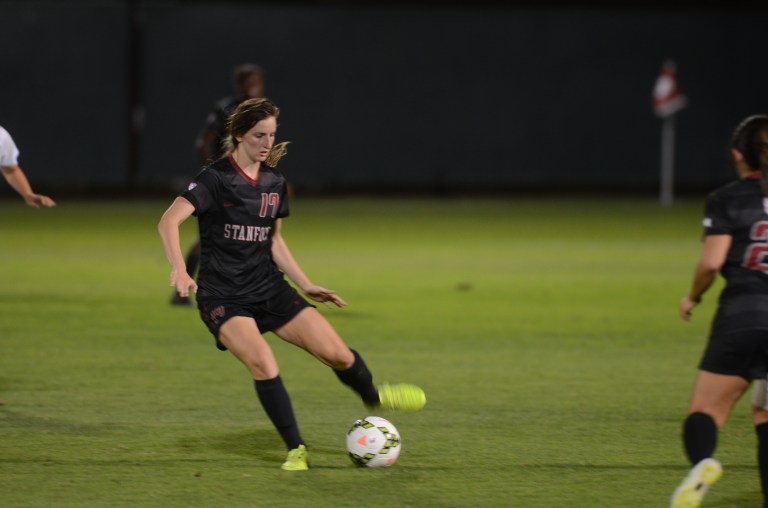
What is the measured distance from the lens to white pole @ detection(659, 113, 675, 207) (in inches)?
981

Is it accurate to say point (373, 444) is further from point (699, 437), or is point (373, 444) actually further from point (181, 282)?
point (699, 437)

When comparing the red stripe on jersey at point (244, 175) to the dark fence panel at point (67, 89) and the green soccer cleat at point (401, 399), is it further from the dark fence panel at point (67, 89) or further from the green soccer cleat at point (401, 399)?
the dark fence panel at point (67, 89)

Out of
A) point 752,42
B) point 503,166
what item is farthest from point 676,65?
point 503,166

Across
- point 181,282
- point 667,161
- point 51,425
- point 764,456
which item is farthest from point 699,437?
point 667,161

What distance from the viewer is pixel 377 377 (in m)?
8.11

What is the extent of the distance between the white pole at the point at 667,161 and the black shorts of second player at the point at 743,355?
19845 millimetres

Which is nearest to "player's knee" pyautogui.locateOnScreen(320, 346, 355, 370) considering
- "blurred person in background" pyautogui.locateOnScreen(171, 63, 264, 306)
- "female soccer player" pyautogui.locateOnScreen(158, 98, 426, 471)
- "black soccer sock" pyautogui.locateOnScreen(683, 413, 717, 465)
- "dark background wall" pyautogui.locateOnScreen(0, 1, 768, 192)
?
"female soccer player" pyautogui.locateOnScreen(158, 98, 426, 471)

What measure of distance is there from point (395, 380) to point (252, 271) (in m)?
2.41

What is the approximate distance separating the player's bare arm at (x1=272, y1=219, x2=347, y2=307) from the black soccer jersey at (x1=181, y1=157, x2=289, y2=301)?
16 centimetres

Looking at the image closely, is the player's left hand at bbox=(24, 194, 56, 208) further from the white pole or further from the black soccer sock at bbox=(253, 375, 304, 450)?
the white pole

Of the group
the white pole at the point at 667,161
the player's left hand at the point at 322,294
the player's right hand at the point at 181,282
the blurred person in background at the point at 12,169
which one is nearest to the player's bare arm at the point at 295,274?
the player's left hand at the point at 322,294

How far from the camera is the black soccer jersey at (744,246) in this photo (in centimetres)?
478

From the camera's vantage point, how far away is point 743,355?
4750 millimetres

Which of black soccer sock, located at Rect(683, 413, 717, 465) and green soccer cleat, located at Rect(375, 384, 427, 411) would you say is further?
green soccer cleat, located at Rect(375, 384, 427, 411)
